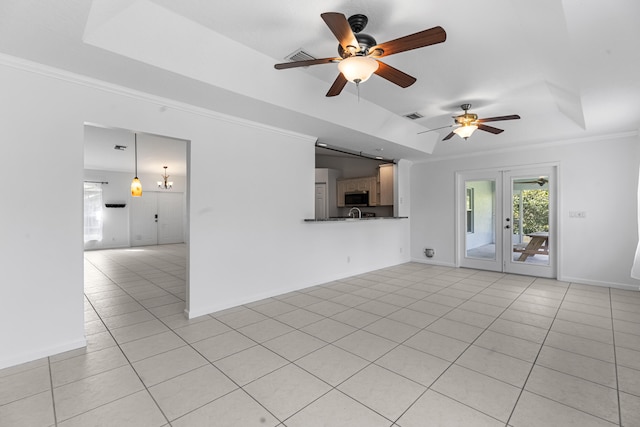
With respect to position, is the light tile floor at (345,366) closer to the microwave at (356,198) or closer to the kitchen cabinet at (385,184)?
the kitchen cabinet at (385,184)

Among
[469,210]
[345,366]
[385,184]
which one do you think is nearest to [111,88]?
[345,366]

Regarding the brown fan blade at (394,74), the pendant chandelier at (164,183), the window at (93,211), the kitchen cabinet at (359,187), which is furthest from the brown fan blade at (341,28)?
the window at (93,211)

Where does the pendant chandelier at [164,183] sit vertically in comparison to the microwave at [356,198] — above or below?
above

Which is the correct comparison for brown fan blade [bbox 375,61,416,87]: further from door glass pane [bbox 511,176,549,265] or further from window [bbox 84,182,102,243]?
window [bbox 84,182,102,243]

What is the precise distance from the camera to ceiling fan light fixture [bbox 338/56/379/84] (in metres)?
2.14

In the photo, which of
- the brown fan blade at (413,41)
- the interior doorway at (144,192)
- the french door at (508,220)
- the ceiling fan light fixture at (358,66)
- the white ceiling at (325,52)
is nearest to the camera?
the brown fan blade at (413,41)

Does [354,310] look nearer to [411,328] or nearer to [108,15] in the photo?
[411,328]

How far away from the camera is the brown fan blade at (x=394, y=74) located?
2291mm

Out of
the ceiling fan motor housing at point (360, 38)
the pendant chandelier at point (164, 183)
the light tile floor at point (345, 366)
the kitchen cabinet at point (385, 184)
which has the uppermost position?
the ceiling fan motor housing at point (360, 38)

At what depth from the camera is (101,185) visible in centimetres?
947

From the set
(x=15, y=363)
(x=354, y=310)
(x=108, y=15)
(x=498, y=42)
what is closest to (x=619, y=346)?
(x=354, y=310)

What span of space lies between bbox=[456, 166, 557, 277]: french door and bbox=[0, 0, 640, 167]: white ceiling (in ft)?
5.54

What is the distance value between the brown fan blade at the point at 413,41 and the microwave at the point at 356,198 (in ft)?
18.3

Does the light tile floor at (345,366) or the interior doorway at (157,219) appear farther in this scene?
the interior doorway at (157,219)
